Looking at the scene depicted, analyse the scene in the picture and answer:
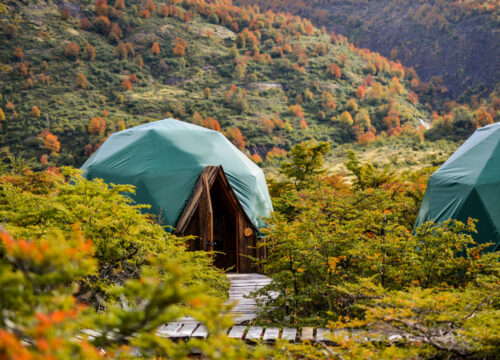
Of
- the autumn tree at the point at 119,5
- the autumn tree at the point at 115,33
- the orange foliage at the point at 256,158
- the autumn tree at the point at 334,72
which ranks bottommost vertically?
the orange foliage at the point at 256,158

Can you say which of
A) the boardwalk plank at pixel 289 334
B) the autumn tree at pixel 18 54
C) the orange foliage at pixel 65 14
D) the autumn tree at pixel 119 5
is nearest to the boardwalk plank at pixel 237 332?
the boardwalk plank at pixel 289 334

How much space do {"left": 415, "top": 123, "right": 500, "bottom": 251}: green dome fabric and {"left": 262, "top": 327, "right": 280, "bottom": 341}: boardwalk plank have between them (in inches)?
258

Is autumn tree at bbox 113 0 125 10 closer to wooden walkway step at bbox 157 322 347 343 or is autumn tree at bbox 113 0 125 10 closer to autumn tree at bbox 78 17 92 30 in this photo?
autumn tree at bbox 78 17 92 30

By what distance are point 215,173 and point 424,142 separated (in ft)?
153

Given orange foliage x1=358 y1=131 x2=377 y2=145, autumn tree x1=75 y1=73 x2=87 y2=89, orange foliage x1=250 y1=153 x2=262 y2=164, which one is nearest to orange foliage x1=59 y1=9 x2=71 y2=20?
autumn tree x1=75 y1=73 x2=87 y2=89

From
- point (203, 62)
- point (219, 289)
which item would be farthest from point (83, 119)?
point (219, 289)

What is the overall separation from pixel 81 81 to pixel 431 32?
8899cm

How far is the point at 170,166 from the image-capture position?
10805mm

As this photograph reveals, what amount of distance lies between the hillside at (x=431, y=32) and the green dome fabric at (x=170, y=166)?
84.2 metres

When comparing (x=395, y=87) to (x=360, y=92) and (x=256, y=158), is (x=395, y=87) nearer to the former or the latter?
(x=360, y=92)

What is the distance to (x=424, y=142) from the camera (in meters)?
50.4

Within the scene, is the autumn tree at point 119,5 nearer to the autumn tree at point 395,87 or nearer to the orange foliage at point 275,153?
the orange foliage at point 275,153

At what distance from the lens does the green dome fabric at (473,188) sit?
8969 millimetres

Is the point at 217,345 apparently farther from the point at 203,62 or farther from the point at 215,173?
the point at 203,62
